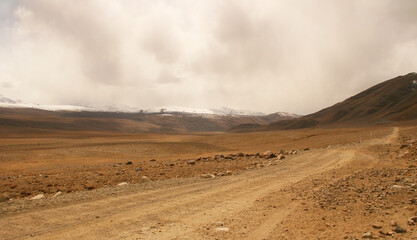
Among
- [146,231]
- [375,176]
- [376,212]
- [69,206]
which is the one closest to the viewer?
[146,231]

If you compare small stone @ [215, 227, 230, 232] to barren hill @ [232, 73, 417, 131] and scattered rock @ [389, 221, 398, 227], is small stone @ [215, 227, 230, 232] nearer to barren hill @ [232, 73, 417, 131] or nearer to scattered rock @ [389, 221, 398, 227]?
scattered rock @ [389, 221, 398, 227]

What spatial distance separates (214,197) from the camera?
1088 cm

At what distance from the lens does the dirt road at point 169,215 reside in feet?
23.5

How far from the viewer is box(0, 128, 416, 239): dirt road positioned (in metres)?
7.18

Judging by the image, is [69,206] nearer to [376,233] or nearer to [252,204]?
[252,204]

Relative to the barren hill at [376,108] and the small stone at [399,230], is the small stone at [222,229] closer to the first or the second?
the small stone at [399,230]

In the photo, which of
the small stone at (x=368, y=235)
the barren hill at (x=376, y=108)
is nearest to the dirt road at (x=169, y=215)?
the small stone at (x=368, y=235)

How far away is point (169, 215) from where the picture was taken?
8688 millimetres

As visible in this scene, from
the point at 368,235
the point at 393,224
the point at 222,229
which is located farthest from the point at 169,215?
the point at 393,224

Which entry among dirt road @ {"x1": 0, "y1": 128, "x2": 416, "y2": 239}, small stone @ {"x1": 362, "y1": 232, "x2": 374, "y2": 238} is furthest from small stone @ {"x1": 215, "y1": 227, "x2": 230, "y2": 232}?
small stone @ {"x1": 362, "y1": 232, "x2": 374, "y2": 238}

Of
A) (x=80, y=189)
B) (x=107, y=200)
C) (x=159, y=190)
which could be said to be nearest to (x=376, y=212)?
(x=159, y=190)

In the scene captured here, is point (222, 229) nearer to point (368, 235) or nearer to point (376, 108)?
point (368, 235)

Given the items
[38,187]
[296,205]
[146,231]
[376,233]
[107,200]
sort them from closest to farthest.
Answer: [376,233], [146,231], [296,205], [107,200], [38,187]

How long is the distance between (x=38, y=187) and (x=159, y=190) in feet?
26.0
